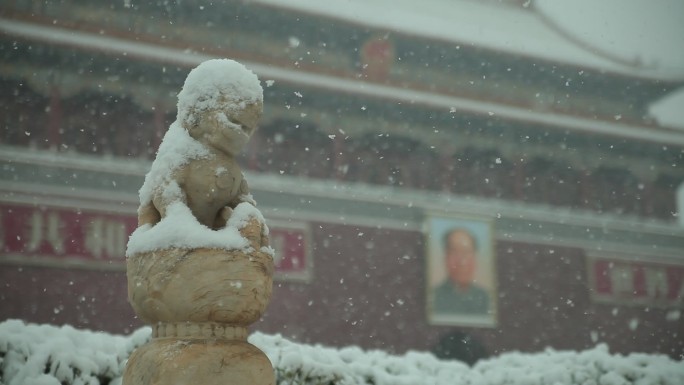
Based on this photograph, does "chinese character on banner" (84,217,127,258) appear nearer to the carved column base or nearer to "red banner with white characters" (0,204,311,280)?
"red banner with white characters" (0,204,311,280)

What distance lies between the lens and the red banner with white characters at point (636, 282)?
11688 mm

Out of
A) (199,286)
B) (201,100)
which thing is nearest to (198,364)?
(199,286)

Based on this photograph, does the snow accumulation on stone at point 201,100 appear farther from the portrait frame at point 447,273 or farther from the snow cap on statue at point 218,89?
the portrait frame at point 447,273

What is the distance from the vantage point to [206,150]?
2311mm

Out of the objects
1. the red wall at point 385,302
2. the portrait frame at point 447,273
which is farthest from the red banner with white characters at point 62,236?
the portrait frame at point 447,273

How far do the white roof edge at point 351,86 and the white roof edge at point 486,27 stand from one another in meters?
1.37

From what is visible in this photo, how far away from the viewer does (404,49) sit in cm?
1170

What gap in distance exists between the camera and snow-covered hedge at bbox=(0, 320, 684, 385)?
3.10 m

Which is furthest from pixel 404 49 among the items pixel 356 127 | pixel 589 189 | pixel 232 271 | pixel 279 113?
pixel 232 271

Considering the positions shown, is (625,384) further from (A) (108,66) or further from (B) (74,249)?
(A) (108,66)

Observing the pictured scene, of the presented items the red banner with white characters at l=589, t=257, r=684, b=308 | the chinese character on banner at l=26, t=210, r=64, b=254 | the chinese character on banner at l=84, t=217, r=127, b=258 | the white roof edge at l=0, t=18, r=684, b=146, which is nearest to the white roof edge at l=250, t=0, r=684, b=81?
the white roof edge at l=0, t=18, r=684, b=146

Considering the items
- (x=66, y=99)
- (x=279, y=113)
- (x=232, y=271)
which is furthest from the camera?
(x=279, y=113)

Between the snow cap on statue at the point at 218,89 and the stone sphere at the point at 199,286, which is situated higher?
the snow cap on statue at the point at 218,89

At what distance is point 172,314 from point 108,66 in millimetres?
7306
